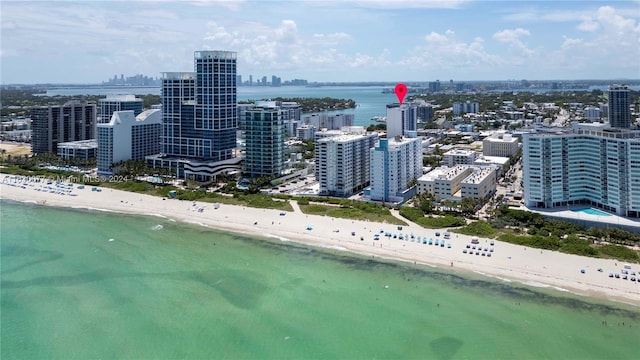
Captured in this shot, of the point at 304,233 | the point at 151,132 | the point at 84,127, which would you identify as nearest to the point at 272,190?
the point at 304,233

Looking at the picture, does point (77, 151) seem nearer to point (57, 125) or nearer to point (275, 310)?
point (57, 125)

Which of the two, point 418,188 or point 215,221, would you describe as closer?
point 215,221

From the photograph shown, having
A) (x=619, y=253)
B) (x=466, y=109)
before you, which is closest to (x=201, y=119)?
(x=619, y=253)

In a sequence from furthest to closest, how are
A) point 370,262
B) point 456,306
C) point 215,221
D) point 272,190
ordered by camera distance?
point 272,190 → point 215,221 → point 370,262 → point 456,306

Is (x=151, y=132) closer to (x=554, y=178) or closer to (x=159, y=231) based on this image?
(x=159, y=231)

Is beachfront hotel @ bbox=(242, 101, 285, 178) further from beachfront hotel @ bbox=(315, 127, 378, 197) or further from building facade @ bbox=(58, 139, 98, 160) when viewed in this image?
building facade @ bbox=(58, 139, 98, 160)

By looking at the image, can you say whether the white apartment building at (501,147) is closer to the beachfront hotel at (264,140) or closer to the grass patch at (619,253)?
the beachfront hotel at (264,140)

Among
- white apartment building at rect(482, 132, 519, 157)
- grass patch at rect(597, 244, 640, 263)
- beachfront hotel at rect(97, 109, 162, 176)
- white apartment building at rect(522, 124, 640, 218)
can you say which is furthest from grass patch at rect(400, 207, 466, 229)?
beachfront hotel at rect(97, 109, 162, 176)
